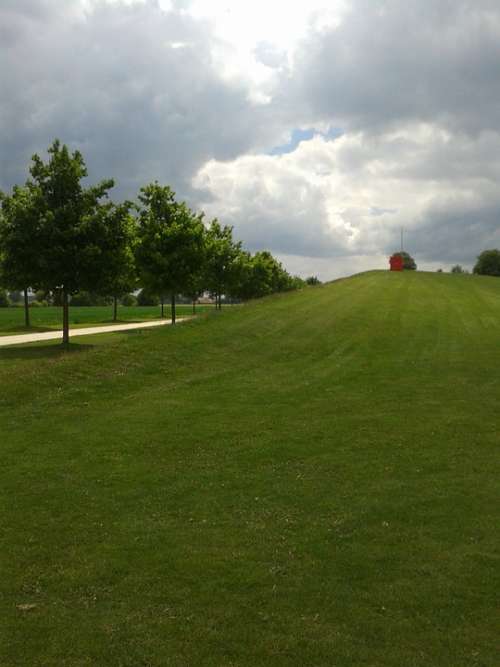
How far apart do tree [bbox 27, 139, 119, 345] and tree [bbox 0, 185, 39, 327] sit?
23cm

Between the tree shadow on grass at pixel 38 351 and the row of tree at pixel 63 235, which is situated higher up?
the row of tree at pixel 63 235

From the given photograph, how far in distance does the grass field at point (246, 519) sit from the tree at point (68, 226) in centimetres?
750

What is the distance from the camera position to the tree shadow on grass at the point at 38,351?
2038 cm

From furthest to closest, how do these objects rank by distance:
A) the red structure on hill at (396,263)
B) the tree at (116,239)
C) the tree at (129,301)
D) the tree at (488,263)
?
1. the tree at (129,301)
2. the tree at (488,263)
3. the red structure on hill at (396,263)
4. the tree at (116,239)

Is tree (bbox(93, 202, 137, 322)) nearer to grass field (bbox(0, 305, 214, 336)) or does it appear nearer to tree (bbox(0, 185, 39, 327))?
tree (bbox(0, 185, 39, 327))

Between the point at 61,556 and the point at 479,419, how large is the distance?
9.03 metres

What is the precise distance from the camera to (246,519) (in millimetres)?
7137

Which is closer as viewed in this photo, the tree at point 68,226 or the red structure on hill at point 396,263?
the tree at point 68,226

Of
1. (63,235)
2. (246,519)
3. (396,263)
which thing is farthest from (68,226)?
(396,263)

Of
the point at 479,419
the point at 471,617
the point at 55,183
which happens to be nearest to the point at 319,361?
the point at 479,419

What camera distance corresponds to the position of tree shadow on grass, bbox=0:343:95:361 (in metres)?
20.4

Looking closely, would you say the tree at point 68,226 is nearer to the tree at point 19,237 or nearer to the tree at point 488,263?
the tree at point 19,237

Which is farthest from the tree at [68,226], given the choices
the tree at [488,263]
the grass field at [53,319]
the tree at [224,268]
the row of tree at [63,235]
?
the tree at [488,263]

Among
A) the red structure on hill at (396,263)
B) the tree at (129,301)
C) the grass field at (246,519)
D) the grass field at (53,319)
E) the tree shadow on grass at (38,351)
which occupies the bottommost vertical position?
the grass field at (246,519)
